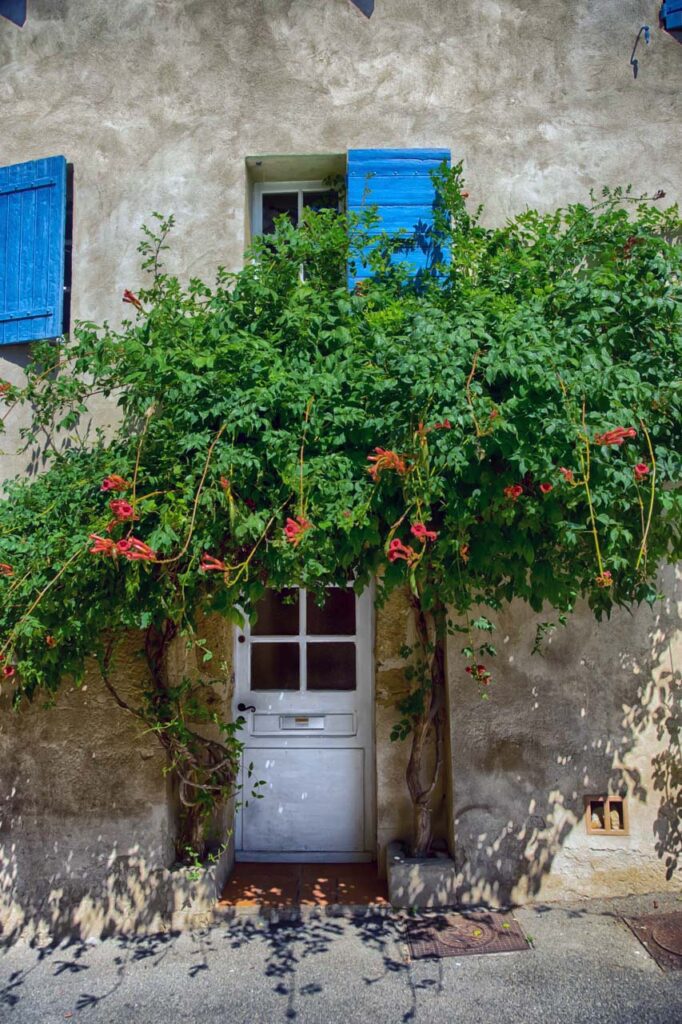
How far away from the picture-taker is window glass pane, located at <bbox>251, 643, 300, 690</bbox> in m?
5.55

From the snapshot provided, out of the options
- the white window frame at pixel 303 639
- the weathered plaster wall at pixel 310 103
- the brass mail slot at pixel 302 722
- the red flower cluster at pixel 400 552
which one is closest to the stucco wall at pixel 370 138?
the weathered plaster wall at pixel 310 103

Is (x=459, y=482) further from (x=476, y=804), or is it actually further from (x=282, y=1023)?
(x=282, y=1023)

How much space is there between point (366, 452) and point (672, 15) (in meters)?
4.02

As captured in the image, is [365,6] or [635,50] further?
[365,6]

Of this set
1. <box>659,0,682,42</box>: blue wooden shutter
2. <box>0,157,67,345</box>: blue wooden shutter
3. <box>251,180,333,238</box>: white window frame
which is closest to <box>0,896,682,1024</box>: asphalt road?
<box>0,157,67,345</box>: blue wooden shutter

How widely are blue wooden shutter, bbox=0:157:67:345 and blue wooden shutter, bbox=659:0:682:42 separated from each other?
4.15 metres

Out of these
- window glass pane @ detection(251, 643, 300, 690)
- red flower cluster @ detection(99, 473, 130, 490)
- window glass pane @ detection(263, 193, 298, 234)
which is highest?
window glass pane @ detection(263, 193, 298, 234)

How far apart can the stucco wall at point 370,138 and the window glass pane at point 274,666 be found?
0.76m

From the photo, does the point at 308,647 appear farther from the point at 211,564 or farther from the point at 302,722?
the point at 211,564

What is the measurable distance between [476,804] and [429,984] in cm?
110

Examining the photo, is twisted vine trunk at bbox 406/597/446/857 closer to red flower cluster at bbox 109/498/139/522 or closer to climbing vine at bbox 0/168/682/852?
climbing vine at bbox 0/168/682/852

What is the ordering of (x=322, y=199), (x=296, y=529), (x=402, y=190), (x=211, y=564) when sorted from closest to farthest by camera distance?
(x=296, y=529), (x=211, y=564), (x=402, y=190), (x=322, y=199)

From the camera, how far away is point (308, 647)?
556 cm

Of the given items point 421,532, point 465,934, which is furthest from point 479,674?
point 421,532
